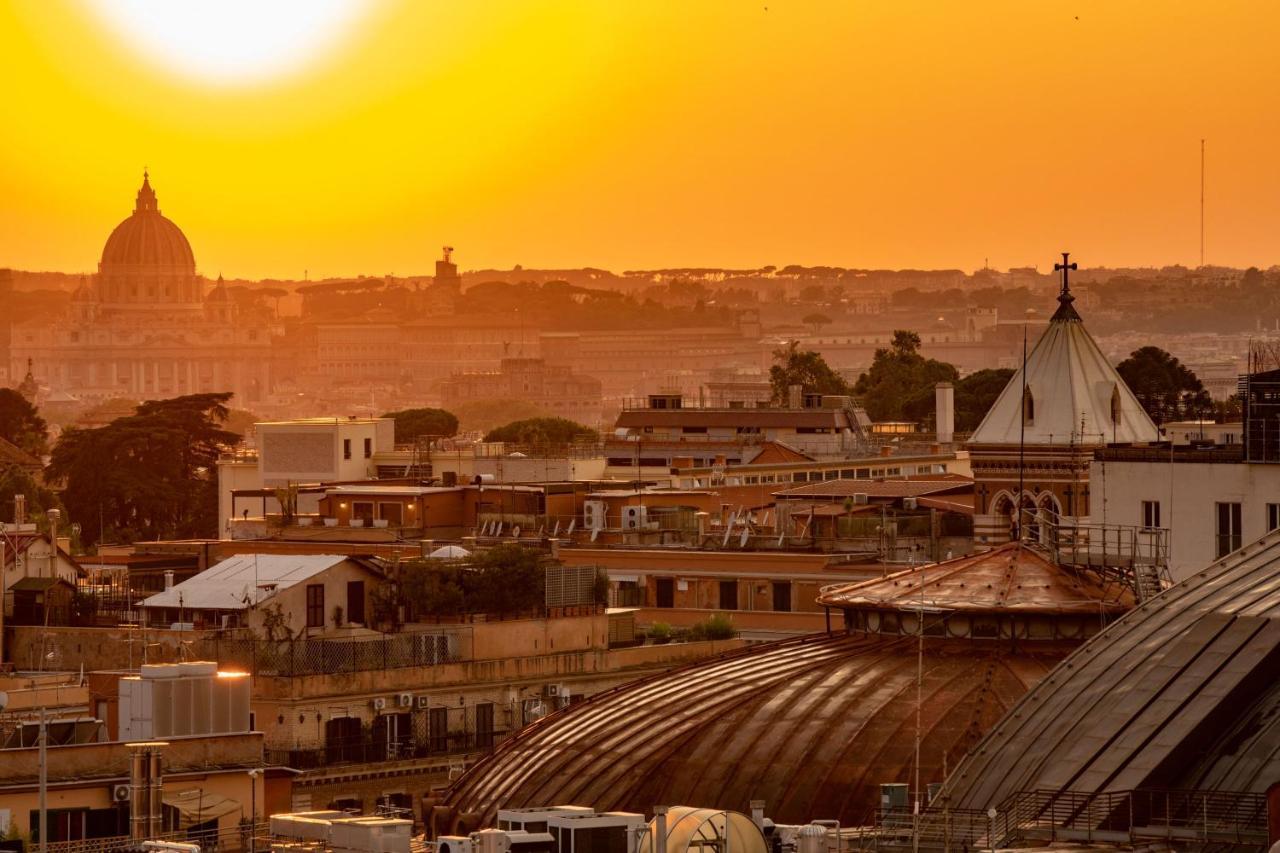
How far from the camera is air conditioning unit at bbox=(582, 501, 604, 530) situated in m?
50.7

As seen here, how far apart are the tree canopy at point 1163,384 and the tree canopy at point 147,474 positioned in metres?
20.7

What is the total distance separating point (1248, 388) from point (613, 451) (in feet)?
145

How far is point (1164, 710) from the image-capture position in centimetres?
1961

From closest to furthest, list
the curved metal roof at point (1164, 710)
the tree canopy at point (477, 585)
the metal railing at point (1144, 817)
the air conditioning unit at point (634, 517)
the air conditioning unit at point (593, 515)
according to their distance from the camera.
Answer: the metal railing at point (1144, 817), the curved metal roof at point (1164, 710), the tree canopy at point (477, 585), the air conditioning unit at point (634, 517), the air conditioning unit at point (593, 515)

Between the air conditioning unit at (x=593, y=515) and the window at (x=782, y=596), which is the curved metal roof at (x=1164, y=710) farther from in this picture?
the air conditioning unit at (x=593, y=515)

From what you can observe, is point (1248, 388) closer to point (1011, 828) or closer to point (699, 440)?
point (1011, 828)

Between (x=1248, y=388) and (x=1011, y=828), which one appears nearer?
(x=1011, y=828)

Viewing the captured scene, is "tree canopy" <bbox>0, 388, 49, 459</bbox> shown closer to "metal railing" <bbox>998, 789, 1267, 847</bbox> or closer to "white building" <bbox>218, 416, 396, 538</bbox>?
"white building" <bbox>218, 416, 396, 538</bbox>

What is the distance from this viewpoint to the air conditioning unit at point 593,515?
50.7m

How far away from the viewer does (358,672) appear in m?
33.7

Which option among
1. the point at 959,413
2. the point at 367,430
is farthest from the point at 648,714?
the point at 959,413

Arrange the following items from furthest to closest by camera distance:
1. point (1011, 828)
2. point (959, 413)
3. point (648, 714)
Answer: point (959, 413)
point (648, 714)
point (1011, 828)

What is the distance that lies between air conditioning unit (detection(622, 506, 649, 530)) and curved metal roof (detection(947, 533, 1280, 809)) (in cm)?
2846

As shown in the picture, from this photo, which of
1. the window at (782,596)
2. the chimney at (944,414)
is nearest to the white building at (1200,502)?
the window at (782,596)
